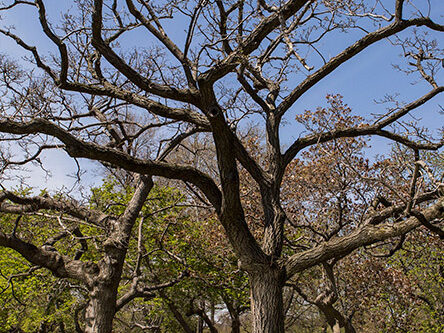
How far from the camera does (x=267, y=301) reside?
15.5 ft

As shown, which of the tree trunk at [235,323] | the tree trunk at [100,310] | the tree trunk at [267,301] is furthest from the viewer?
the tree trunk at [235,323]

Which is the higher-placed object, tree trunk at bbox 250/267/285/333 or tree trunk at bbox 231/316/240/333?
tree trunk at bbox 231/316/240/333

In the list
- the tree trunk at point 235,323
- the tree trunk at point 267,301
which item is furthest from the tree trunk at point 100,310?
the tree trunk at point 235,323

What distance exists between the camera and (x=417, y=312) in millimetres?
10516

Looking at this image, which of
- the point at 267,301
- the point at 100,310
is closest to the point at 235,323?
the point at 100,310

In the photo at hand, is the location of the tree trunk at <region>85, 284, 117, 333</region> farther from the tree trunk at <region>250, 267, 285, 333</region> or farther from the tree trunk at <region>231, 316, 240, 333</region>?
the tree trunk at <region>231, 316, 240, 333</region>

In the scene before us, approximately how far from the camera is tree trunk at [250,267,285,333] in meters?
4.66

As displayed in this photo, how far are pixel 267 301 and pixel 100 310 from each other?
3.29 m

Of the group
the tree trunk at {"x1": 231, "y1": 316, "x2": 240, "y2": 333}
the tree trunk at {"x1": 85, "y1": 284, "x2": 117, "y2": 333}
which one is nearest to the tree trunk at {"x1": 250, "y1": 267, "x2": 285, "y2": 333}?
the tree trunk at {"x1": 85, "y1": 284, "x2": 117, "y2": 333}

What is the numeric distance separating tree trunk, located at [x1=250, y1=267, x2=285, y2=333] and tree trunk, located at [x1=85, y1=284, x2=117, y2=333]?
9.85ft

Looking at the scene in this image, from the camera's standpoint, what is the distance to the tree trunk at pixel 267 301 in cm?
466

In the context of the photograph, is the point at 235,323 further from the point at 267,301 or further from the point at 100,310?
the point at 267,301

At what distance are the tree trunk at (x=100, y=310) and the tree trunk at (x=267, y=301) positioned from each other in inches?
118

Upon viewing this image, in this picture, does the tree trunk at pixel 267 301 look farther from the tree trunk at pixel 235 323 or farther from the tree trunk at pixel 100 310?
the tree trunk at pixel 235 323
